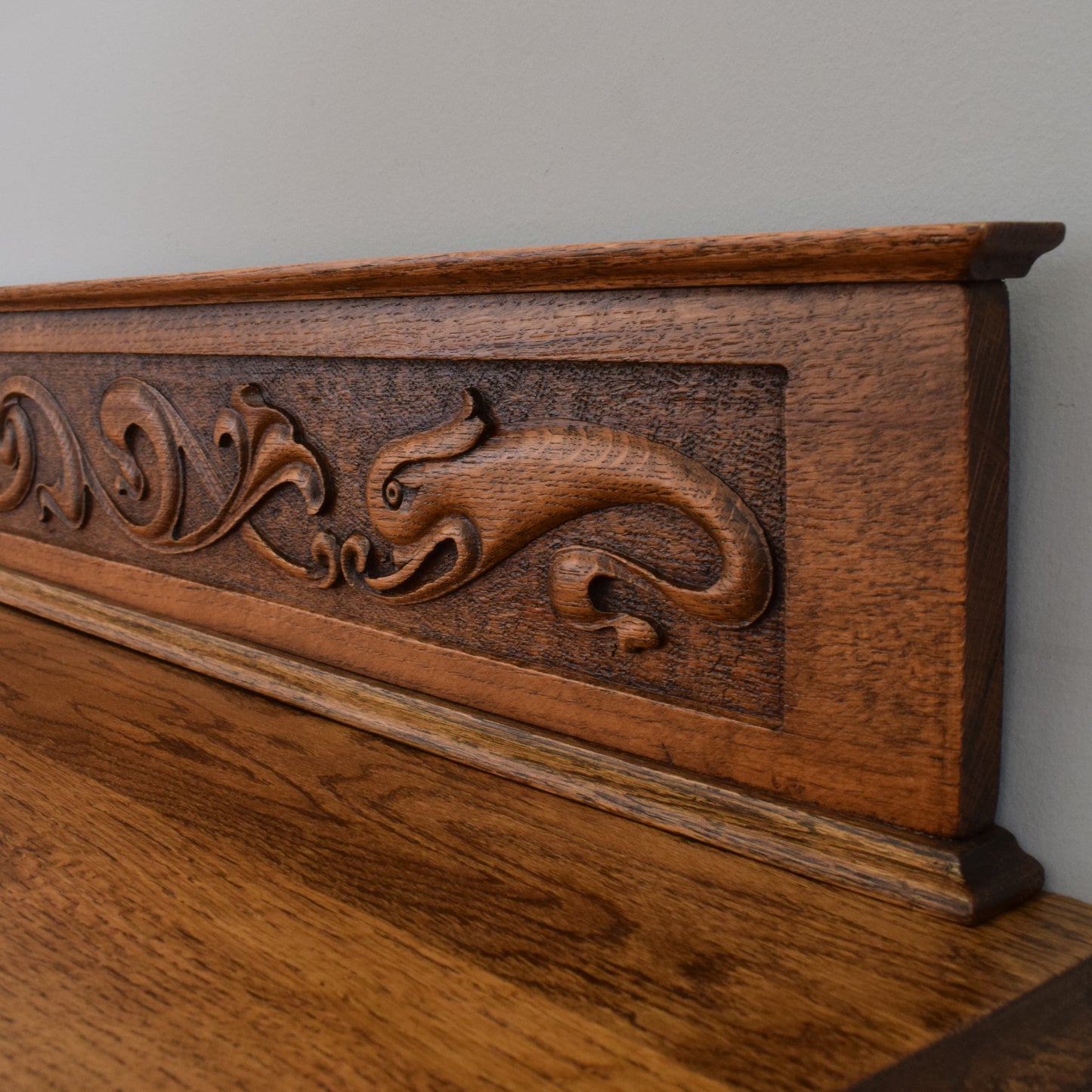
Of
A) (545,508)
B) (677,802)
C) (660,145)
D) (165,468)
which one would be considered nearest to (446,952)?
(677,802)

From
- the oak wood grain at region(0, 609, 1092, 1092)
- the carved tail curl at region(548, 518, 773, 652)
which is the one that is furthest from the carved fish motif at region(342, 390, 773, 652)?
the oak wood grain at region(0, 609, 1092, 1092)

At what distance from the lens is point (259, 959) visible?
429 millimetres

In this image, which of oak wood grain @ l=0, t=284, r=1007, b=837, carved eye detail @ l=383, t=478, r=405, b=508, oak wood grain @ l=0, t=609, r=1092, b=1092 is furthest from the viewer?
carved eye detail @ l=383, t=478, r=405, b=508

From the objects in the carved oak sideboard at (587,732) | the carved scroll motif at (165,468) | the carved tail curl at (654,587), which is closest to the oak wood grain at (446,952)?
the carved oak sideboard at (587,732)

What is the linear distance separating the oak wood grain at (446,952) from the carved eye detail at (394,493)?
18 centimetres

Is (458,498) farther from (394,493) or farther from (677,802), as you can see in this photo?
(677,802)

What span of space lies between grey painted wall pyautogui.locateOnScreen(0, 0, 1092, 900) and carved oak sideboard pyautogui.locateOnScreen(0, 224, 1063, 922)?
0.03 metres

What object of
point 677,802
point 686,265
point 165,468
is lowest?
A: point 677,802

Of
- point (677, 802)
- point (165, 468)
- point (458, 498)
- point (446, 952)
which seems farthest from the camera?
point (165, 468)

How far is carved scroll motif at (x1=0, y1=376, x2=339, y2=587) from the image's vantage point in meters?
0.80

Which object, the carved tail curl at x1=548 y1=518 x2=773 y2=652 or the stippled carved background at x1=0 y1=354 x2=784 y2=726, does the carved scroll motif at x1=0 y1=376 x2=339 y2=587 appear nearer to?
the stippled carved background at x1=0 y1=354 x2=784 y2=726

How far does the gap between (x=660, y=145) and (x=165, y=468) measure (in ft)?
1.71

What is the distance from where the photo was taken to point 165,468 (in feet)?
3.05

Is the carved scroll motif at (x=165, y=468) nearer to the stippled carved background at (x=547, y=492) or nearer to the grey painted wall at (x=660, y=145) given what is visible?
the stippled carved background at (x=547, y=492)
